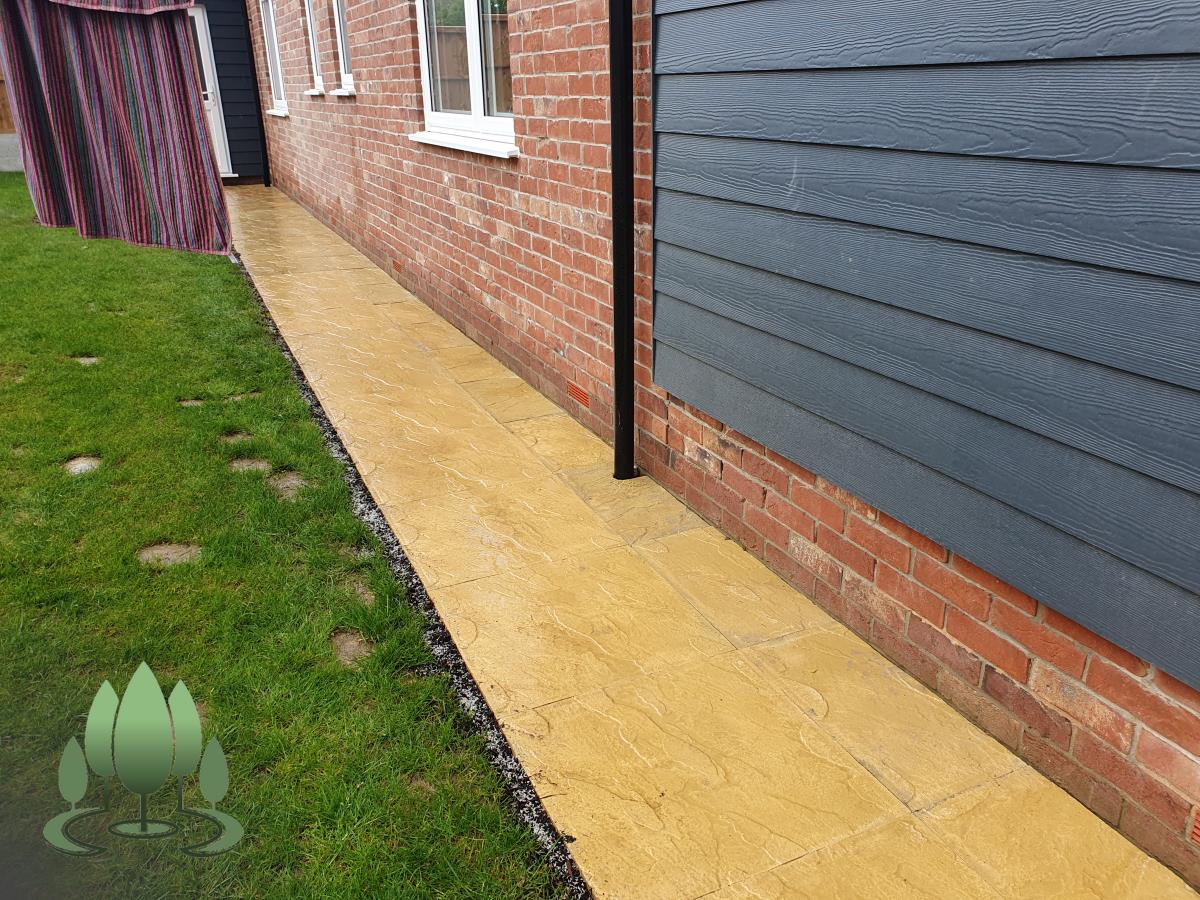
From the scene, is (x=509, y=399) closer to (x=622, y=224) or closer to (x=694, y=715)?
(x=622, y=224)

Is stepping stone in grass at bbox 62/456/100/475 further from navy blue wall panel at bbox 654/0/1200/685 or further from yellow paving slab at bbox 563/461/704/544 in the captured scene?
navy blue wall panel at bbox 654/0/1200/685

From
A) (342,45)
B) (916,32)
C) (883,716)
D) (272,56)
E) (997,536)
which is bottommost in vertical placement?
(883,716)

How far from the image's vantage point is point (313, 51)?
905 cm

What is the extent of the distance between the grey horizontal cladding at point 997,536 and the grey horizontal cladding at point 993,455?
3 centimetres

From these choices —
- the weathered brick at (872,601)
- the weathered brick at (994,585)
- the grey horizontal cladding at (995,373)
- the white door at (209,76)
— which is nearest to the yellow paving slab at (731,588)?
the weathered brick at (872,601)

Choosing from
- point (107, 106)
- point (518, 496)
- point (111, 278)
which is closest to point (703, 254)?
point (518, 496)

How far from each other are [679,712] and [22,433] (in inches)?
129

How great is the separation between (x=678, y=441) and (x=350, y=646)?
1385 mm

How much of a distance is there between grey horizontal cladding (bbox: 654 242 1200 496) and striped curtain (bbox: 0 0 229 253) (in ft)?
6.06

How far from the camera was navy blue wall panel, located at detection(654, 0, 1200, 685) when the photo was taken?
60.1 inches

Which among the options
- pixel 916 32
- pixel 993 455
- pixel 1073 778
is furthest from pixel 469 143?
pixel 1073 778

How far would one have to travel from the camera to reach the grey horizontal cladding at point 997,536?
1613 millimetres

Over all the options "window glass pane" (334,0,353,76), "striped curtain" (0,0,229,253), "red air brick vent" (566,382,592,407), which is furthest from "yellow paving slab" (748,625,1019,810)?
"window glass pane" (334,0,353,76)

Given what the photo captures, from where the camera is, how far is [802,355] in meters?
2.45
